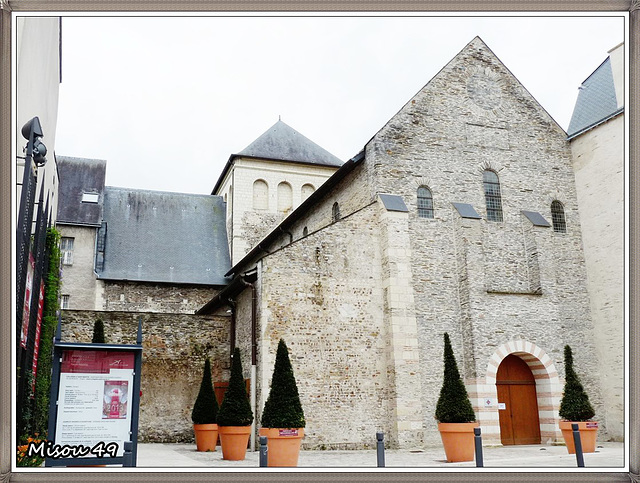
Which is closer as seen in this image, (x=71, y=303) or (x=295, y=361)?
(x=295, y=361)

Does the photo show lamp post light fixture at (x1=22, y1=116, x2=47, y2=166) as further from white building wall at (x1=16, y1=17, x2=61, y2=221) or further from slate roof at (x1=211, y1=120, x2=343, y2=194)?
slate roof at (x1=211, y1=120, x2=343, y2=194)

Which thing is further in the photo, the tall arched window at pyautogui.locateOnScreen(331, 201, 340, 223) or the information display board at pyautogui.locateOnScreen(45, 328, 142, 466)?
the tall arched window at pyautogui.locateOnScreen(331, 201, 340, 223)

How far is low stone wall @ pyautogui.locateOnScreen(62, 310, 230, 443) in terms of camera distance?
18344mm

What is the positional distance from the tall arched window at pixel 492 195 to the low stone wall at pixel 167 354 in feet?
29.3

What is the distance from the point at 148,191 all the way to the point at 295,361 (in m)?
20.4

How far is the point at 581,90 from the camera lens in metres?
21.3

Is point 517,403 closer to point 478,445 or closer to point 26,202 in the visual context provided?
point 478,445

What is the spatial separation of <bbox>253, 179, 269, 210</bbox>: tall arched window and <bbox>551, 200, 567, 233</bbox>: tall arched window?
52.4ft

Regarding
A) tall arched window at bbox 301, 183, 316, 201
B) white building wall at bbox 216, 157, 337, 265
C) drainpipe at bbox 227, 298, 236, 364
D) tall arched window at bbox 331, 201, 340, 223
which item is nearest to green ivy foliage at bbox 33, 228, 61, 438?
drainpipe at bbox 227, 298, 236, 364

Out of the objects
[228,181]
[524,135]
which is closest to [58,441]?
[524,135]

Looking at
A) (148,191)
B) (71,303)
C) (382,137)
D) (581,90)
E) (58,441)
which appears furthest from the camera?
(148,191)

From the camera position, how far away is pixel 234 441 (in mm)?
12594

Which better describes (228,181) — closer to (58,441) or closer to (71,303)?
(71,303)

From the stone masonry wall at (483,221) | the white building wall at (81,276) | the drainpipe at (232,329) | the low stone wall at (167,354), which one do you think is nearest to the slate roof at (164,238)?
the white building wall at (81,276)
